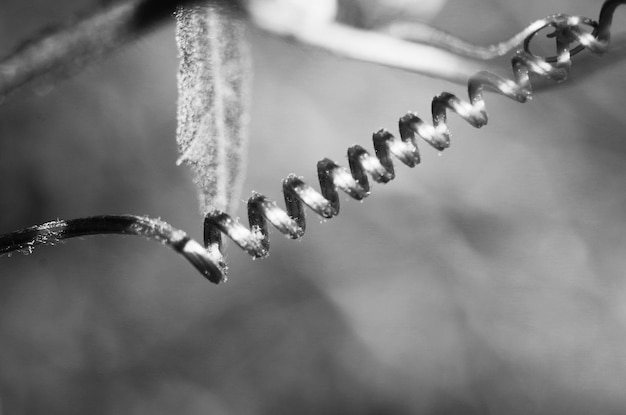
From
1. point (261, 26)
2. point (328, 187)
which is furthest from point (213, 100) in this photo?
point (328, 187)

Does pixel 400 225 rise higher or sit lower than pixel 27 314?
lower

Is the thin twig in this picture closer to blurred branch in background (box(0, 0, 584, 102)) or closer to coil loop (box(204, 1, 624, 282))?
coil loop (box(204, 1, 624, 282))

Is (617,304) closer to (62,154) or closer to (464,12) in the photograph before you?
(464,12)

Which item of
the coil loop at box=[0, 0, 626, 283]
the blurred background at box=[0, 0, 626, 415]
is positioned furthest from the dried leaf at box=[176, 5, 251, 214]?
the coil loop at box=[0, 0, 626, 283]

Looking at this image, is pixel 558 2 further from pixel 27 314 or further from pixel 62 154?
pixel 27 314

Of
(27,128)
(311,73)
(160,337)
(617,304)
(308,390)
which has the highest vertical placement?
(27,128)

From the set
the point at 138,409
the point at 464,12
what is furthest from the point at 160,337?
the point at 464,12
